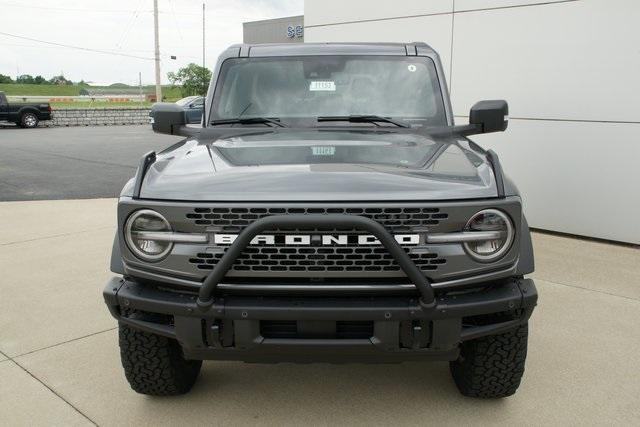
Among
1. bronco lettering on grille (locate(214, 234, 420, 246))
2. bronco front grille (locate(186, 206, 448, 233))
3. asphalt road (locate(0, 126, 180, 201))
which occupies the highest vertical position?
bronco front grille (locate(186, 206, 448, 233))

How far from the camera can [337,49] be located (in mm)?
3969

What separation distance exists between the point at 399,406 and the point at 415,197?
4.04 feet

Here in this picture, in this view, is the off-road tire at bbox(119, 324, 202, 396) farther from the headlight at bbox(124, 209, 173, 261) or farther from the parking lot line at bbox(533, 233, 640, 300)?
the parking lot line at bbox(533, 233, 640, 300)

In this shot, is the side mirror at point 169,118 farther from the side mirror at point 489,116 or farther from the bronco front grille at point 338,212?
the side mirror at point 489,116

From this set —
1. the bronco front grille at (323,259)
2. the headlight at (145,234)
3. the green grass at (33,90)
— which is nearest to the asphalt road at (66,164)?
the headlight at (145,234)

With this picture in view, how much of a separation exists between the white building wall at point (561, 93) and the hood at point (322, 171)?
387 centimetres

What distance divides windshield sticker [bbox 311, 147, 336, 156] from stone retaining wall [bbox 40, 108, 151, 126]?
28800 millimetres

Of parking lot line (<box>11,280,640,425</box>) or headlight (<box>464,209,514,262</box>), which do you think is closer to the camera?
headlight (<box>464,209,514,262</box>)

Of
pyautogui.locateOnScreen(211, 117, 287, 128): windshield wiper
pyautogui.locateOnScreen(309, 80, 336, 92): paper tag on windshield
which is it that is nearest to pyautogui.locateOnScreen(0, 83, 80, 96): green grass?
pyautogui.locateOnScreen(211, 117, 287, 128): windshield wiper

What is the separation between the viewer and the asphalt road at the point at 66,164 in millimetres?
9914

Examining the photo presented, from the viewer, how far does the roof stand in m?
3.94

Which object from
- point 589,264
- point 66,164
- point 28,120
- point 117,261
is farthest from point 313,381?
point 28,120

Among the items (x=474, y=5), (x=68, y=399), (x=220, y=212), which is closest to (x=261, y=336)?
(x=220, y=212)

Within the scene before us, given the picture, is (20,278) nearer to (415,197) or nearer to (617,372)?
(415,197)
